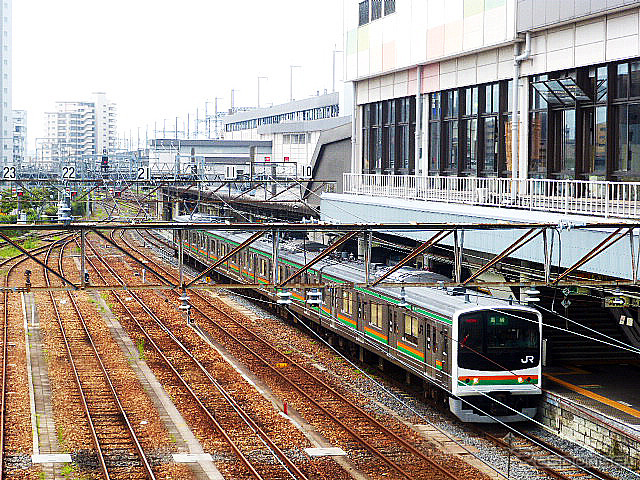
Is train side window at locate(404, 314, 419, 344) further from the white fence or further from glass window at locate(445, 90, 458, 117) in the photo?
glass window at locate(445, 90, 458, 117)

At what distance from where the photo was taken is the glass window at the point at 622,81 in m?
17.7

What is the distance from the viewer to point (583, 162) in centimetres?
1930

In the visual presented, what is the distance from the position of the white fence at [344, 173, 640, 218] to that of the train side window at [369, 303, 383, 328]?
3.19m

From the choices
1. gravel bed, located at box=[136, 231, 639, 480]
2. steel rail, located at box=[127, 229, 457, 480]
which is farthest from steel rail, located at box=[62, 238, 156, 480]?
gravel bed, located at box=[136, 231, 639, 480]

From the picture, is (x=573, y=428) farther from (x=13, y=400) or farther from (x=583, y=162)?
(x=13, y=400)

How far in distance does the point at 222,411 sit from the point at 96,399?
2915 millimetres

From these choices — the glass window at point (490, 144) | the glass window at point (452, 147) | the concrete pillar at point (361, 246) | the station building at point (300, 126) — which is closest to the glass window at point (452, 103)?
the glass window at point (452, 147)

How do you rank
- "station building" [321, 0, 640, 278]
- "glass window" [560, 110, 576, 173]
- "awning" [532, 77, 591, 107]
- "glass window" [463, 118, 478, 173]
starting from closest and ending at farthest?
1. "station building" [321, 0, 640, 278]
2. "awning" [532, 77, 591, 107]
3. "glass window" [560, 110, 576, 173]
4. "glass window" [463, 118, 478, 173]

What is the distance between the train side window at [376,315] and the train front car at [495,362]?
3462 mm

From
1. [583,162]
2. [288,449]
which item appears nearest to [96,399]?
[288,449]

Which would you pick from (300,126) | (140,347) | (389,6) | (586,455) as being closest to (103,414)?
(140,347)

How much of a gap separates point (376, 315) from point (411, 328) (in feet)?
6.22

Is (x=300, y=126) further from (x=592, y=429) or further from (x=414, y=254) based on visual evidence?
(x=414, y=254)

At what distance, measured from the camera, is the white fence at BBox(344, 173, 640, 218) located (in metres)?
16.6
